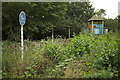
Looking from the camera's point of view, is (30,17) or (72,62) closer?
(72,62)

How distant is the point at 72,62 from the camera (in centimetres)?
360

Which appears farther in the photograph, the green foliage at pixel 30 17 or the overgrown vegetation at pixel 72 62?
the green foliage at pixel 30 17

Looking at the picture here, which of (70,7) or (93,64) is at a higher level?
(70,7)

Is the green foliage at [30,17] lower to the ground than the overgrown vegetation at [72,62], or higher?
higher

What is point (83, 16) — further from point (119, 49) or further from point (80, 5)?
point (119, 49)

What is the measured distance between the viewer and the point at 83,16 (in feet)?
72.0

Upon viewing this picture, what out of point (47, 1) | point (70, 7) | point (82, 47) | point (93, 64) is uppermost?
point (70, 7)

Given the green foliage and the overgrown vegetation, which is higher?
the green foliage

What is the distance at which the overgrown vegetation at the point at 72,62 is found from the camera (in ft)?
10.0

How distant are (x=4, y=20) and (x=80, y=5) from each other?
534 inches

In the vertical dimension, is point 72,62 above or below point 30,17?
below

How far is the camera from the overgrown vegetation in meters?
3.06

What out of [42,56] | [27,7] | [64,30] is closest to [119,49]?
[42,56]

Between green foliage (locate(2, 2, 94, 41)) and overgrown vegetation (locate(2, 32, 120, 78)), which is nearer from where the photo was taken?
overgrown vegetation (locate(2, 32, 120, 78))
